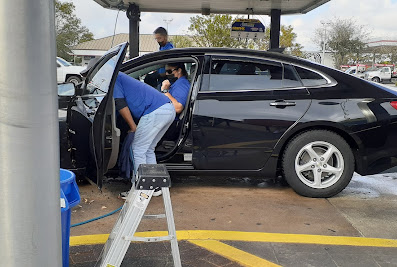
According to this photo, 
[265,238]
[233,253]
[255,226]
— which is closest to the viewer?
[233,253]

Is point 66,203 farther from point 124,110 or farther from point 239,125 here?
point 239,125

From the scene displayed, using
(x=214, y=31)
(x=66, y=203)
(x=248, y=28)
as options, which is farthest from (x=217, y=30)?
(x=66, y=203)

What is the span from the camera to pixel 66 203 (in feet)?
7.70

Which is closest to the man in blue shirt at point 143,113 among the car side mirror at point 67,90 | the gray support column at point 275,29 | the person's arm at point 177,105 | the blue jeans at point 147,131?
the blue jeans at point 147,131

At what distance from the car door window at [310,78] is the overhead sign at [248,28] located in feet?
18.7

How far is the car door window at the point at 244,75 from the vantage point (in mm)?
4656

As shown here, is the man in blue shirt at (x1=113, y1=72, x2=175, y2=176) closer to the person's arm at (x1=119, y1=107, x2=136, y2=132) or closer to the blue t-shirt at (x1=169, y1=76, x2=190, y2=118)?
the person's arm at (x1=119, y1=107, x2=136, y2=132)

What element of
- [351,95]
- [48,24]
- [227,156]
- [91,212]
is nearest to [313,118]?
[351,95]

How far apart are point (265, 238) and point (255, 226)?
0.30 meters

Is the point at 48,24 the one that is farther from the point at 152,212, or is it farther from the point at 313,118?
the point at 313,118

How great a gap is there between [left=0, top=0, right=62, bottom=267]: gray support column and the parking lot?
1317 millimetres

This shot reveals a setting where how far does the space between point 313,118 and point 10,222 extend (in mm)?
3403

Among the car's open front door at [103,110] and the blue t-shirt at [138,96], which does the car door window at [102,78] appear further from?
the blue t-shirt at [138,96]

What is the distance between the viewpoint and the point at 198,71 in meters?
4.71
